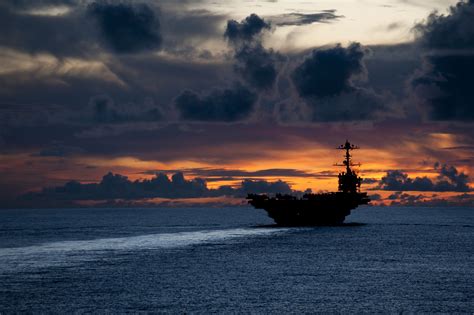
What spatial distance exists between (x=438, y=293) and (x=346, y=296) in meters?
8.67

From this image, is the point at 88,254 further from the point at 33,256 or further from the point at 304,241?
the point at 304,241

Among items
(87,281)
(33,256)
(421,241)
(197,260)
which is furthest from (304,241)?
(87,281)

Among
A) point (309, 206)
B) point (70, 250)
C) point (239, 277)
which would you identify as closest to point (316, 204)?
point (309, 206)

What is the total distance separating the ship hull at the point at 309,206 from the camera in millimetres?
156750

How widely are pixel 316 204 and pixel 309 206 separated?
1.64m

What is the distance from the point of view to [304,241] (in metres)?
122

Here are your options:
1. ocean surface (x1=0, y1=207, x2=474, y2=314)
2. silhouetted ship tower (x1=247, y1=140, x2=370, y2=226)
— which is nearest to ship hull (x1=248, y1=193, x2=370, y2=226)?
silhouetted ship tower (x1=247, y1=140, x2=370, y2=226)

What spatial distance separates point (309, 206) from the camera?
158250 millimetres

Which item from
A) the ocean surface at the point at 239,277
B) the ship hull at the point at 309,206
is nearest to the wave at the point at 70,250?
the ocean surface at the point at 239,277

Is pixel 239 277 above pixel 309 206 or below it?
below

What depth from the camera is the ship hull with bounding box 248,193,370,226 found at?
514 ft

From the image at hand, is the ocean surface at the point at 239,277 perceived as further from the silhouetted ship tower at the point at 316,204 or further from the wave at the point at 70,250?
the silhouetted ship tower at the point at 316,204

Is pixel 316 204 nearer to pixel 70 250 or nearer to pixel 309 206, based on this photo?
pixel 309 206

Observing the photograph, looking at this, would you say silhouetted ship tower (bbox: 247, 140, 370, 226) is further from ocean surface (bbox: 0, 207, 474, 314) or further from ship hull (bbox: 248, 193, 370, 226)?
ocean surface (bbox: 0, 207, 474, 314)
